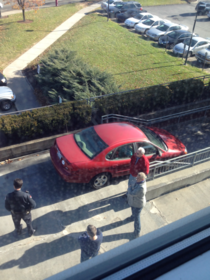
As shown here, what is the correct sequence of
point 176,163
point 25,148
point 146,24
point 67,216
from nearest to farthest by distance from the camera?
point 67,216, point 176,163, point 25,148, point 146,24

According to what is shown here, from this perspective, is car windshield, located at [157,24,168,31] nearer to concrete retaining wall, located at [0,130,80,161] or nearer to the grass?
the grass

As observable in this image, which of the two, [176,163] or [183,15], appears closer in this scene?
[176,163]

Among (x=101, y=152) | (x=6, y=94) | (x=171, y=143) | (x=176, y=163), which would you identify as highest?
(x=101, y=152)

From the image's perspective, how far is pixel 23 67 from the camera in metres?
15.2

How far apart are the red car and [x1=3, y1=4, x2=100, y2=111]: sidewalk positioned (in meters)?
5.28

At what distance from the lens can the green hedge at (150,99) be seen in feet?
31.4

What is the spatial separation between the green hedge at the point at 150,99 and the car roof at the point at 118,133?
7.53ft

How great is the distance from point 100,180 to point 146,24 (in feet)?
66.1

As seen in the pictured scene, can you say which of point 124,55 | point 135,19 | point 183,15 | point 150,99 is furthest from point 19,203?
point 183,15

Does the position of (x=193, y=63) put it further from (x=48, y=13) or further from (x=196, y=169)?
(x=48, y=13)

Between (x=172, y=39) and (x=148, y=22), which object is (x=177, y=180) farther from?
(x=148, y=22)

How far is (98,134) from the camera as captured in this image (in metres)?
6.91

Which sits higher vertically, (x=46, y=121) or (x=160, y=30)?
(x=160, y=30)

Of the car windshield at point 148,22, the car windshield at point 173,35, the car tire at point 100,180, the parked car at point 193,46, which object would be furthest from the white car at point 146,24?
the car tire at point 100,180
